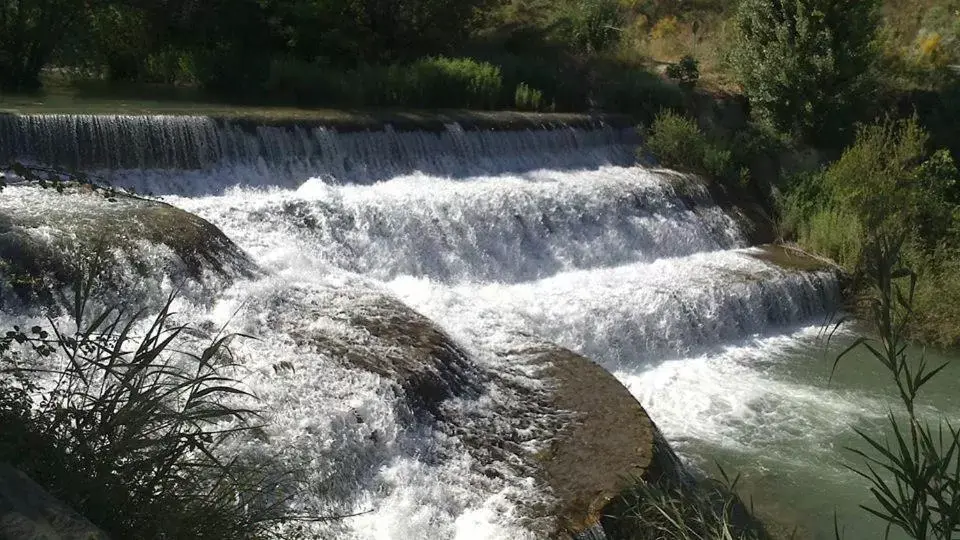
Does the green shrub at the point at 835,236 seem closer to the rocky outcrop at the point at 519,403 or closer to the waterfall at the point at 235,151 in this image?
the waterfall at the point at 235,151

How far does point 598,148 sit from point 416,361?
25.5 feet

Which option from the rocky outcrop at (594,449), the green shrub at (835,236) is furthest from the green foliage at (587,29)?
the rocky outcrop at (594,449)

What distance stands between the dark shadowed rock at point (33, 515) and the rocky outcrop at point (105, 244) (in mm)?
3645

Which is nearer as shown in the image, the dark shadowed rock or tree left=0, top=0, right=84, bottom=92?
the dark shadowed rock

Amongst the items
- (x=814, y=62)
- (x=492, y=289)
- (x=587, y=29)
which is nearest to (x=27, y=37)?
(x=492, y=289)

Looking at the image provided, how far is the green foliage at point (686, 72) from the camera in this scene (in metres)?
15.2

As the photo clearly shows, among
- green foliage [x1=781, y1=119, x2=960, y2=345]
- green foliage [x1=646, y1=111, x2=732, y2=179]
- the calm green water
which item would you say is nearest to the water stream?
the calm green water

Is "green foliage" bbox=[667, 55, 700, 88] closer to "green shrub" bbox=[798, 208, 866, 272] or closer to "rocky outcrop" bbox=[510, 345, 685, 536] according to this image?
"green shrub" bbox=[798, 208, 866, 272]

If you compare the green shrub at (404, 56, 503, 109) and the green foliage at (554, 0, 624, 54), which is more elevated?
the green foliage at (554, 0, 624, 54)

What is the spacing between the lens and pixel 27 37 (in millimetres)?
11156

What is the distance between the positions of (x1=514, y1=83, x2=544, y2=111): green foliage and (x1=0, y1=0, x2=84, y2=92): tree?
6.70m

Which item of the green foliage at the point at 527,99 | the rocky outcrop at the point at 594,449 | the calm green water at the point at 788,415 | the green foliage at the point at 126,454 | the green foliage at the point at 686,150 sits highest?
the green foliage at the point at 126,454

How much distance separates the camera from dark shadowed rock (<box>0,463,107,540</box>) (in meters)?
1.97

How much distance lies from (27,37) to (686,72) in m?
10.9
